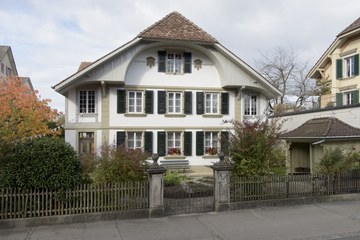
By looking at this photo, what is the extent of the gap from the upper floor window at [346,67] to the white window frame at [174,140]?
44.9 ft

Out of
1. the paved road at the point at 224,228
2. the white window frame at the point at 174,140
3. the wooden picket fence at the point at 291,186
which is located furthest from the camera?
the white window frame at the point at 174,140

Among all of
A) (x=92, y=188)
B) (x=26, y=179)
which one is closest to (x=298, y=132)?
(x=92, y=188)

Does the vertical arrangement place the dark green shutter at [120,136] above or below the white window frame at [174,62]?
below

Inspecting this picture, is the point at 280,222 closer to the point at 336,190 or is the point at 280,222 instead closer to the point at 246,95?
→ the point at 336,190

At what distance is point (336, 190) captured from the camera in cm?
1191

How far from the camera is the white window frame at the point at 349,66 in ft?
83.8

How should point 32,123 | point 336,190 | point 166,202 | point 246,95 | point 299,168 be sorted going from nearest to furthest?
point 166,202 < point 336,190 < point 32,123 < point 299,168 < point 246,95

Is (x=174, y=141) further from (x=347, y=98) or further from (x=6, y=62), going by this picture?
(x=6, y=62)

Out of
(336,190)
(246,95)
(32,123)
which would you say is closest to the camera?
(336,190)

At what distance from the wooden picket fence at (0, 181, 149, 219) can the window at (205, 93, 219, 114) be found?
45.3 ft

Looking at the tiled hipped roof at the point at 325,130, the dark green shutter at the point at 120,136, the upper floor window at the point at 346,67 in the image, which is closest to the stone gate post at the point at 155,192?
the tiled hipped roof at the point at 325,130

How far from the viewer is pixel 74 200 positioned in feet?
30.6

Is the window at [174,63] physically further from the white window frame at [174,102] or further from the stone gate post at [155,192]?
the stone gate post at [155,192]

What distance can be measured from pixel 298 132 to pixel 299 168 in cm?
221
